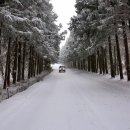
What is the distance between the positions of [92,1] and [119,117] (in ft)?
59.3

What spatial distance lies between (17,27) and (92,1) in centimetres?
942

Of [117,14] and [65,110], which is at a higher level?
[117,14]

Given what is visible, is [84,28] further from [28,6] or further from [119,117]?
[119,117]

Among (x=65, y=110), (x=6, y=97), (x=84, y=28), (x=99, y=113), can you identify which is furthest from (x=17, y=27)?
(x=99, y=113)

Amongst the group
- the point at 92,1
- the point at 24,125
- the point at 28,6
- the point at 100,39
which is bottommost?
the point at 24,125

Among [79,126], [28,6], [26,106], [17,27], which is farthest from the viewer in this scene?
[28,6]

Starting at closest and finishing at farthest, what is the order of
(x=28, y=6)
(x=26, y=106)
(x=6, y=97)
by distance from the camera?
(x=26, y=106), (x=6, y=97), (x=28, y=6)

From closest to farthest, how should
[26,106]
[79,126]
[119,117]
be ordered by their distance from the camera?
[79,126], [119,117], [26,106]

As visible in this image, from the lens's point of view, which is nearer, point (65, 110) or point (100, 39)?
point (65, 110)

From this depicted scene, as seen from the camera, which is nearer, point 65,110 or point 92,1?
point 65,110

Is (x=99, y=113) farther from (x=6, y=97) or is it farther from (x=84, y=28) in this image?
(x=84, y=28)

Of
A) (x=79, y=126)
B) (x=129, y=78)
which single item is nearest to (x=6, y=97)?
(x=79, y=126)

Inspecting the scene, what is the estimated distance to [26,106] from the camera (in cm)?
1016

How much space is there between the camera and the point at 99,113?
26.5ft
